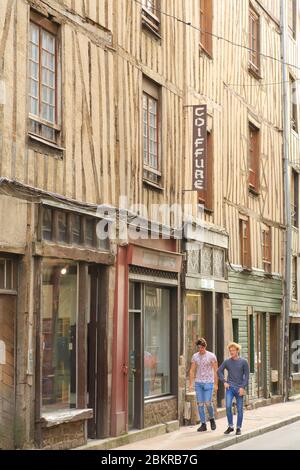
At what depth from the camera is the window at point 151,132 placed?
15.8m

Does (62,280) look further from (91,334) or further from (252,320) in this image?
(252,320)

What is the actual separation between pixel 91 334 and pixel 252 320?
9.94 metres

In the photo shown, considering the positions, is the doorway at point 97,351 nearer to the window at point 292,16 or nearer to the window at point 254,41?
the window at point 254,41

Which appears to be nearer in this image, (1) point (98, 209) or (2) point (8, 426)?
(2) point (8, 426)

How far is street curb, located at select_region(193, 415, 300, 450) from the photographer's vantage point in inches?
535

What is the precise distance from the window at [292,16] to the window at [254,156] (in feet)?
21.6

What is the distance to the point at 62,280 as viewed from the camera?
12.6 m

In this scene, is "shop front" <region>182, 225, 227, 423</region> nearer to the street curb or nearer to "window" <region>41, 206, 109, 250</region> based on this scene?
the street curb

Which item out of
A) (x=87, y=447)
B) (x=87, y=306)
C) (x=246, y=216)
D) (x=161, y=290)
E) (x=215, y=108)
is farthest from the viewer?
(x=246, y=216)

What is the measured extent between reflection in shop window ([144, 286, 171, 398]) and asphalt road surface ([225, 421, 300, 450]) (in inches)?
77.3

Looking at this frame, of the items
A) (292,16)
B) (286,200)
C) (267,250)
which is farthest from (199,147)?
(292,16)

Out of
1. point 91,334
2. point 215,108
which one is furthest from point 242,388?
point 215,108

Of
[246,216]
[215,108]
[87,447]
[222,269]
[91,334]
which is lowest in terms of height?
[87,447]

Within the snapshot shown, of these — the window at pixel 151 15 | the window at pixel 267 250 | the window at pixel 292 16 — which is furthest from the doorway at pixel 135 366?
the window at pixel 292 16
